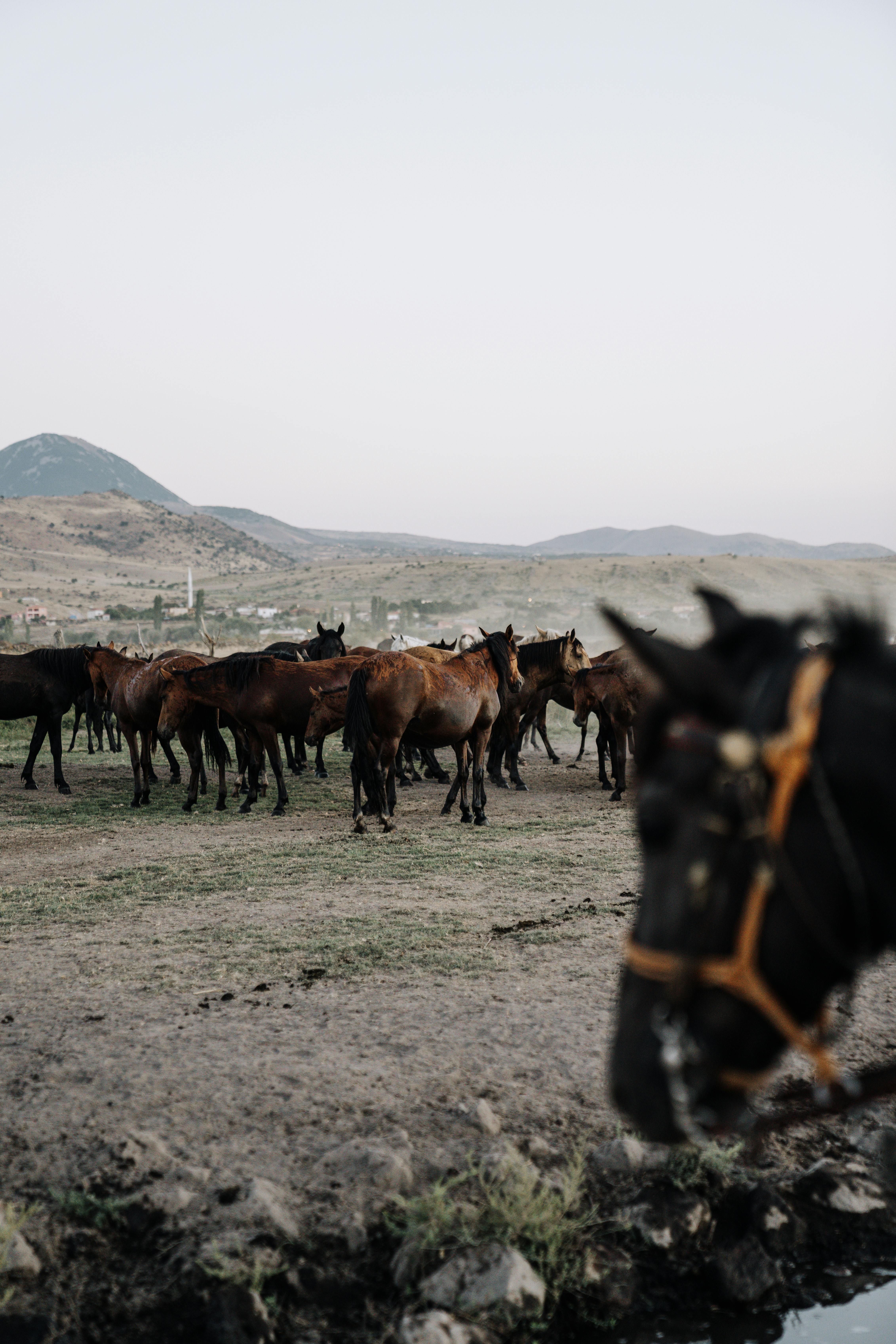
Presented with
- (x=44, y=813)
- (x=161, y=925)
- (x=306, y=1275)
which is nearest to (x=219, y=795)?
(x=44, y=813)

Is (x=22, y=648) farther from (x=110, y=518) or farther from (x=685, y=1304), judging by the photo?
(x=110, y=518)

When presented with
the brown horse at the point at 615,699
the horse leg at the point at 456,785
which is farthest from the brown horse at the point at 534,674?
the horse leg at the point at 456,785

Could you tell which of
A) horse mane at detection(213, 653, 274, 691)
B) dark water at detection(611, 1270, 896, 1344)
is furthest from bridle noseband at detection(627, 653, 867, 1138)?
horse mane at detection(213, 653, 274, 691)

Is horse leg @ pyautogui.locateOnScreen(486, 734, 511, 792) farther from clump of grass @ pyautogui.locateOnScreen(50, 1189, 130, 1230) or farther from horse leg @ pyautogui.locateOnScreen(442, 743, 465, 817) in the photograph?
clump of grass @ pyautogui.locateOnScreen(50, 1189, 130, 1230)

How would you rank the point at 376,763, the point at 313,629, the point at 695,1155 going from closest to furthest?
the point at 695,1155 < the point at 376,763 < the point at 313,629

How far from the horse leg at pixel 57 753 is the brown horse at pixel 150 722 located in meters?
0.85

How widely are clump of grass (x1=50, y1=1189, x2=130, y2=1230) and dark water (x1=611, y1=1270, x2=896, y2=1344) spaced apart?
5.39ft

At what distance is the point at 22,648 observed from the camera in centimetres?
3319

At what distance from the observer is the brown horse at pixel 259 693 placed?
1051 cm

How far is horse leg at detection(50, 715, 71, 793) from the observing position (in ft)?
40.1

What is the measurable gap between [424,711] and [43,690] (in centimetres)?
623

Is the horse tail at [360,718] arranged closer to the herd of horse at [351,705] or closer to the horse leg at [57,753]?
the herd of horse at [351,705]

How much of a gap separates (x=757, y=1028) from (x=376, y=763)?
26.6 ft

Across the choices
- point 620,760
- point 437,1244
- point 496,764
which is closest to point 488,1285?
point 437,1244
